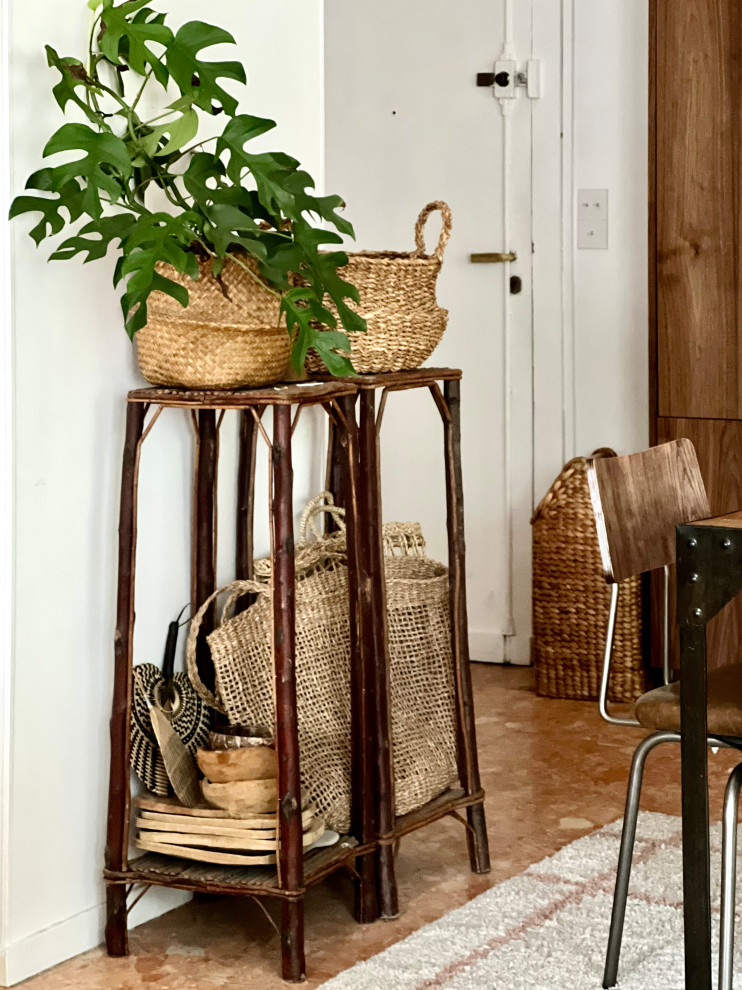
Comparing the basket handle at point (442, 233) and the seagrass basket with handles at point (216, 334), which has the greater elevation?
the basket handle at point (442, 233)

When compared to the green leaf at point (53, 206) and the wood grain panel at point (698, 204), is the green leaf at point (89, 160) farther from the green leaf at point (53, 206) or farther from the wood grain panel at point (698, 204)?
the wood grain panel at point (698, 204)

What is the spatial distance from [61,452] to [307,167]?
35.9 inches

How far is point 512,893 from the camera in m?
2.60

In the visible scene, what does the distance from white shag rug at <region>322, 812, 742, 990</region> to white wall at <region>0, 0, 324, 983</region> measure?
51 centimetres

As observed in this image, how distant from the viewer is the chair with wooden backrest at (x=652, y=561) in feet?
6.42

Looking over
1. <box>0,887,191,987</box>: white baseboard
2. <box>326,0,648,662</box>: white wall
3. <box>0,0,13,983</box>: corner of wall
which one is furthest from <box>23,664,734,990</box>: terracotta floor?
<box>326,0,648,662</box>: white wall

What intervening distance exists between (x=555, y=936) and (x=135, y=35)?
5.32 feet

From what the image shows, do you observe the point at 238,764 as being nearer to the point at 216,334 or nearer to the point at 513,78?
the point at 216,334

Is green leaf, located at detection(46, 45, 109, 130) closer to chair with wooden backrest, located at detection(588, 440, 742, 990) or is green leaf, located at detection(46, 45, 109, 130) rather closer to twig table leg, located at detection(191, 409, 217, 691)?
twig table leg, located at detection(191, 409, 217, 691)

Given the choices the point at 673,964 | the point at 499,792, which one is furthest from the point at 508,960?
the point at 499,792

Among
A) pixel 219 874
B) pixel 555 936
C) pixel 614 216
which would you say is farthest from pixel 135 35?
pixel 614 216

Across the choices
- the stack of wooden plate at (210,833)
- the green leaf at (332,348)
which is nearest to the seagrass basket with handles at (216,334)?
the green leaf at (332,348)

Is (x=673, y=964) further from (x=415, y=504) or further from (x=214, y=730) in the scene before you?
(x=415, y=504)

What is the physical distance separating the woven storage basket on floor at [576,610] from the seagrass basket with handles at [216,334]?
1.92 m
